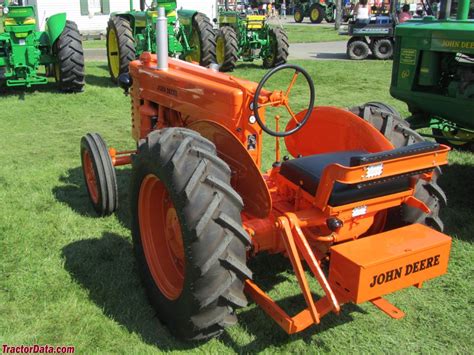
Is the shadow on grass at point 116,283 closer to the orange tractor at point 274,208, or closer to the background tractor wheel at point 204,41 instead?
the orange tractor at point 274,208

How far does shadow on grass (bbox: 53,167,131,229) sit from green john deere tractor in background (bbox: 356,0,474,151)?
9.80 ft

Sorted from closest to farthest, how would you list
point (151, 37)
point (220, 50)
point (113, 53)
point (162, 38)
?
point (162, 38)
point (151, 37)
point (113, 53)
point (220, 50)

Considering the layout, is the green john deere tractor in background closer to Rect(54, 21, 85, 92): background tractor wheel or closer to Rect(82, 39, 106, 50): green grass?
Rect(54, 21, 85, 92): background tractor wheel

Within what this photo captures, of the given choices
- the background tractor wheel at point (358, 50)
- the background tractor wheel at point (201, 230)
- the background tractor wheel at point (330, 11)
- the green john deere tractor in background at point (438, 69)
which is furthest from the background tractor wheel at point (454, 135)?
the background tractor wheel at point (330, 11)

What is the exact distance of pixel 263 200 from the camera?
2.86m

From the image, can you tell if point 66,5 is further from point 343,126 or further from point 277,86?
point 343,126

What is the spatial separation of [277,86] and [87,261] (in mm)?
7471

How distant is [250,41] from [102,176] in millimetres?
9688

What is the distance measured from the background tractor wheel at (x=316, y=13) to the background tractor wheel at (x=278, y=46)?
67.6ft

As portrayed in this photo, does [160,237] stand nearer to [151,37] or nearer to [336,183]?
[336,183]

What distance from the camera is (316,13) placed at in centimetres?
3212

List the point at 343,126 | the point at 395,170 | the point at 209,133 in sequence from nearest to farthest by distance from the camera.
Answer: the point at 395,170 → the point at 209,133 → the point at 343,126

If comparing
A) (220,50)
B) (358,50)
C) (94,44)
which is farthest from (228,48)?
(94,44)

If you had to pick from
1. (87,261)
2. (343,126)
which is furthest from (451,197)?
(87,261)
